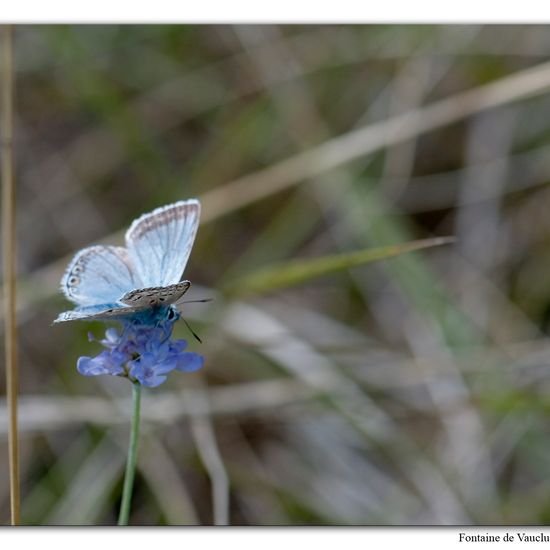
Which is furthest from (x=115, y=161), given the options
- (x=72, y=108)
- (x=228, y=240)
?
(x=228, y=240)

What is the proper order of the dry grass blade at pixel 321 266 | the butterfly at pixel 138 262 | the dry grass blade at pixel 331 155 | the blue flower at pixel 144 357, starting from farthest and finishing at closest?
the dry grass blade at pixel 331 155, the dry grass blade at pixel 321 266, the butterfly at pixel 138 262, the blue flower at pixel 144 357

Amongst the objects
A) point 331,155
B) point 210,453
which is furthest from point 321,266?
point 331,155

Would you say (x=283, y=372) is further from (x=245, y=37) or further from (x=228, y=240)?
(x=245, y=37)

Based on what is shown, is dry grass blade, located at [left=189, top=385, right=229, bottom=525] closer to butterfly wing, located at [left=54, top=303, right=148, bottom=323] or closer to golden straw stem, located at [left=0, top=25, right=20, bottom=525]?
golden straw stem, located at [left=0, top=25, right=20, bottom=525]

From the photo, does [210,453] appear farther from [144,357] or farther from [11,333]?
[144,357]

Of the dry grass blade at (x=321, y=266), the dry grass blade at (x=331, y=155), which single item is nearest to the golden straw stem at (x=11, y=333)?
the dry grass blade at (x=321, y=266)

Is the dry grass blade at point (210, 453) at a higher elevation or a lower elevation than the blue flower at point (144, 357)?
higher

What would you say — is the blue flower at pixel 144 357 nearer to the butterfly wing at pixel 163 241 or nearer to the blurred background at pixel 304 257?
the butterfly wing at pixel 163 241

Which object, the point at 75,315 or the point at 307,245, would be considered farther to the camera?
the point at 307,245
